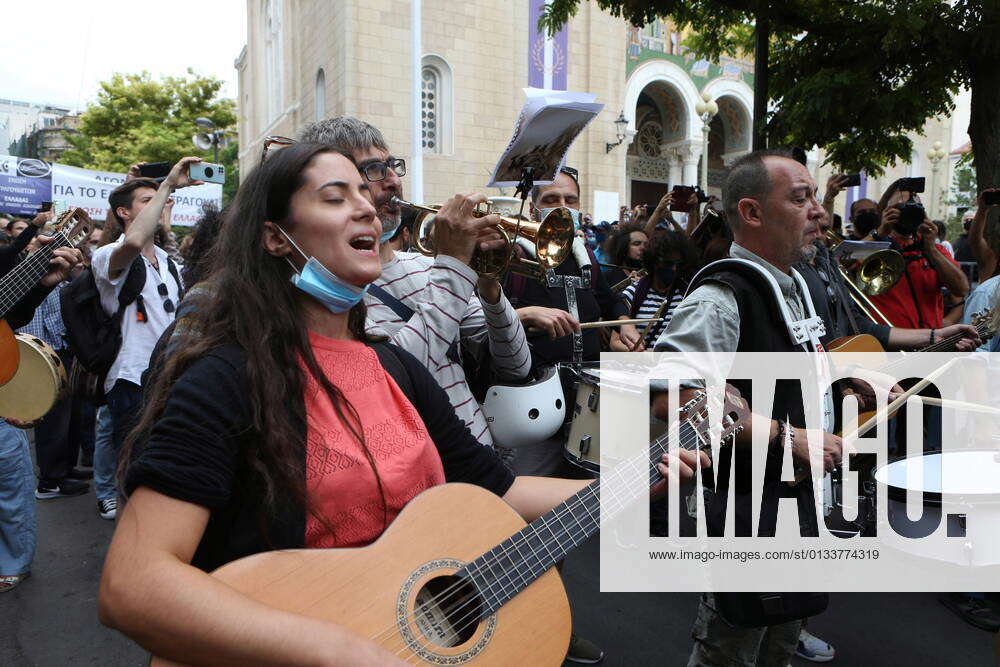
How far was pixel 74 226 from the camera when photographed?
13.0ft

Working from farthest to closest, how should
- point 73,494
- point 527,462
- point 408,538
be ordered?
point 73,494, point 527,462, point 408,538

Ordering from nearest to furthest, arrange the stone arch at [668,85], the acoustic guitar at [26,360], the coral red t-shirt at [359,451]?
the coral red t-shirt at [359,451], the acoustic guitar at [26,360], the stone arch at [668,85]

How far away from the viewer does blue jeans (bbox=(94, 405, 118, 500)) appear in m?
5.04

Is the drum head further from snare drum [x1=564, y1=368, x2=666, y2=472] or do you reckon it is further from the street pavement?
the street pavement

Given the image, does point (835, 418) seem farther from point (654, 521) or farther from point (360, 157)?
point (360, 157)

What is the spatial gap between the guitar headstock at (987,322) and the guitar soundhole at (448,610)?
4.18 m

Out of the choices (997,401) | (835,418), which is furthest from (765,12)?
(835,418)

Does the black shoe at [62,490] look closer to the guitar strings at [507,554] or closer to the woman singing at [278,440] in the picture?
the woman singing at [278,440]

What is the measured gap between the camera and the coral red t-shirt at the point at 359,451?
1503mm

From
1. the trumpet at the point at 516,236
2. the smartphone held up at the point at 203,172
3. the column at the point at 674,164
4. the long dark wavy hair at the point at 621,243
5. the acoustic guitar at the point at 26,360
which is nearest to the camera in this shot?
the trumpet at the point at 516,236

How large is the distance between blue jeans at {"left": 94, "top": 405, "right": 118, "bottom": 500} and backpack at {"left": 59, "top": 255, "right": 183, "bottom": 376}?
0.51 metres

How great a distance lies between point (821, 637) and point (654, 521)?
1.37 meters

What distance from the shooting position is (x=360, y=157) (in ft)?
8.14

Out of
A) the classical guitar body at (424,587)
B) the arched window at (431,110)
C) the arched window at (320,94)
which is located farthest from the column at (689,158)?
the classical guitar body at (424,587)
